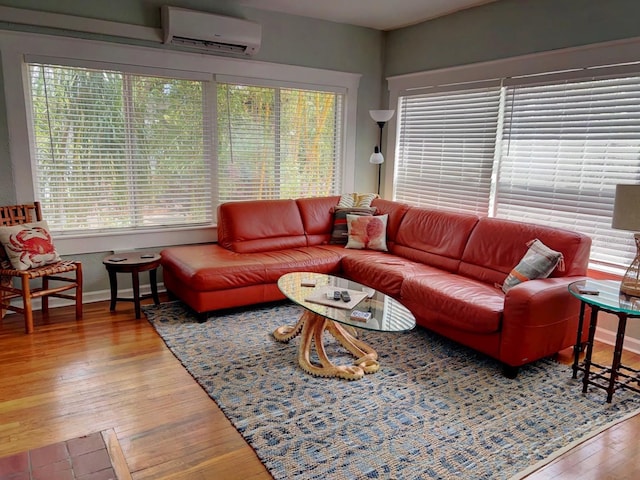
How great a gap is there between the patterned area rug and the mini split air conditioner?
2600 mm

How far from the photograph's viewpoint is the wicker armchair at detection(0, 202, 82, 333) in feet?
11.5

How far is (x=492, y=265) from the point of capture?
3.76m

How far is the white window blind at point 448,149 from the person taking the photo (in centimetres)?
453

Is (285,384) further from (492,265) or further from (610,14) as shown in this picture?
(610,14)

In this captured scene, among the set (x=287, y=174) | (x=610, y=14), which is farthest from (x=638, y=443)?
(x=287, y=174)

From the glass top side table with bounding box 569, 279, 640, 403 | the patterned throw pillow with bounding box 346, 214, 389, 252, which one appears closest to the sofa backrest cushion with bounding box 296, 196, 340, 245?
the patterned throw pillow with bounding box 346, 214, 389, 252

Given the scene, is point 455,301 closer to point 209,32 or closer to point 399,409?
point 399,409

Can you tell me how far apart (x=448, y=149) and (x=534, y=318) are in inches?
96.6

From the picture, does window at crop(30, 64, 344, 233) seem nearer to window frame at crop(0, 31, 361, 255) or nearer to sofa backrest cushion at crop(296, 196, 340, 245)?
window frame at crop(0, 31, 361, 255)

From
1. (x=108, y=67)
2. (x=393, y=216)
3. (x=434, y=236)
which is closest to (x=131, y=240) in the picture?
(x=108, y=67)

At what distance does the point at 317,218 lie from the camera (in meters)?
4.96

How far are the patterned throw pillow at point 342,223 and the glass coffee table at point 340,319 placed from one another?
1.42 meters

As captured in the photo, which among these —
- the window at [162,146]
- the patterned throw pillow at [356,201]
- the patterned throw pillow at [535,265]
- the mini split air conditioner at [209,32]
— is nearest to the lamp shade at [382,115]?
the window at [162,146]

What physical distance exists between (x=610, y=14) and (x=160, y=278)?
4.39 meters
